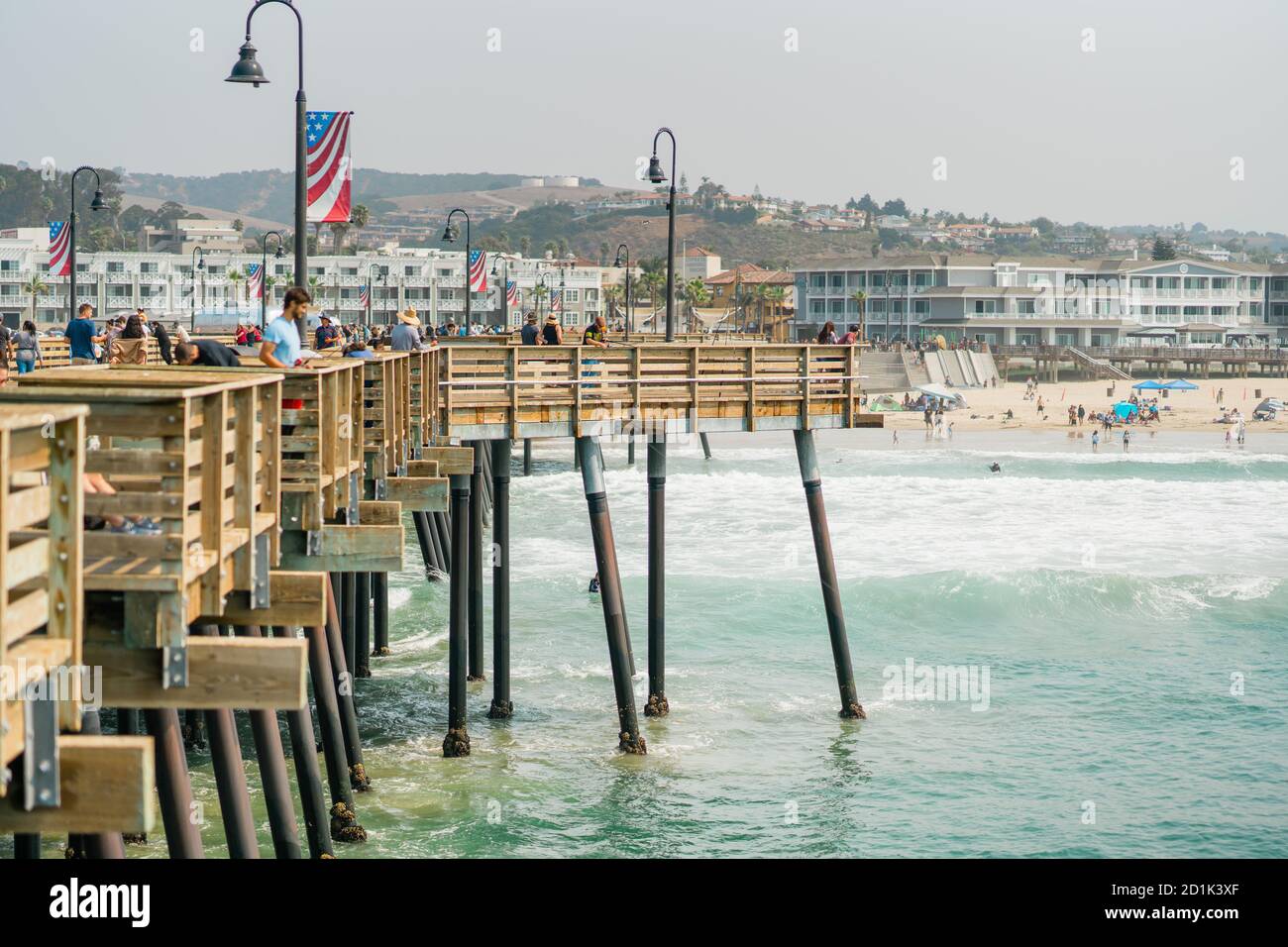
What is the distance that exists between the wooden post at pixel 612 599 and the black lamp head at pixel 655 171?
31.4 feet

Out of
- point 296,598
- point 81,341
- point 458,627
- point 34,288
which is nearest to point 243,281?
point 34,288

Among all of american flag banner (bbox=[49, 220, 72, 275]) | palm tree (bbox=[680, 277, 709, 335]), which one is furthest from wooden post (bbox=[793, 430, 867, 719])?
palm tree (bbox=[680, 277, 709, 335])

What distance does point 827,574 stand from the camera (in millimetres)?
20547

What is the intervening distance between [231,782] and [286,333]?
4.36 meters

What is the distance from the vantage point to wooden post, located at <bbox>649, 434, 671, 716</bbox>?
2036 centimetres

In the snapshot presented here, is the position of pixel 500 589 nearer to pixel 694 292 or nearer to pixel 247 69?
pixel 247 69

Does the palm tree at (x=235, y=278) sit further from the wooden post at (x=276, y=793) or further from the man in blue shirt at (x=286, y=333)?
the wooden post at (x=276, y=793)

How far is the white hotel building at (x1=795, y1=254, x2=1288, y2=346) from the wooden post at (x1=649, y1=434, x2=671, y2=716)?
109 meters

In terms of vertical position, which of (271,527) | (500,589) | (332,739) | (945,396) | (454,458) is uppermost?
(271,527)

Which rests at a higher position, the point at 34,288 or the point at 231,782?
the point at 34,288

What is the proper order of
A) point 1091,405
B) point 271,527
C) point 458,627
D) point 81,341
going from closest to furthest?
point 271,527
point 458,627
point 81,341
point 1091,405

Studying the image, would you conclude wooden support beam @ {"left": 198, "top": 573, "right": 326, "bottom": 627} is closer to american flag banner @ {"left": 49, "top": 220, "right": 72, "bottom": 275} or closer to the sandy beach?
american flag banner @ {"left": 49, "top": 220, "right": 72, "bottom": 275}
